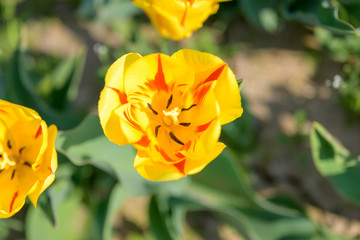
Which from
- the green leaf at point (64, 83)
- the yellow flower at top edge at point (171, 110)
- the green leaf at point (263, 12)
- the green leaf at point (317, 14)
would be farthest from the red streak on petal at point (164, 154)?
the green leaf at point (263, 12)

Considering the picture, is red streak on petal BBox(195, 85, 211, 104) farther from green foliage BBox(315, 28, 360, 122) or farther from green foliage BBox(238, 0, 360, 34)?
green foliage BBox(315, 28, 360, 122)

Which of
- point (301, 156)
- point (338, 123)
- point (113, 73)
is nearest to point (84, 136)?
point (113, 73)

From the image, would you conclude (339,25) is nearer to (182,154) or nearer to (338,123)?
(182,154)

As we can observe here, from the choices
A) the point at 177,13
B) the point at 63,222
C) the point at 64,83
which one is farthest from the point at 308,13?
the point at 63,222

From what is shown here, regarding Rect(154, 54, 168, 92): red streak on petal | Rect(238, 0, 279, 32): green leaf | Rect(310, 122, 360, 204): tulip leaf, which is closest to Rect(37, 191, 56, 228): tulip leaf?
Rect(154, 54, 168, 92): red streak on petal

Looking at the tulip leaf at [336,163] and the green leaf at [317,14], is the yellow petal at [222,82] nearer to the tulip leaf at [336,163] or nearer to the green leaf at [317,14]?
the tulip leaf at [336,163]
